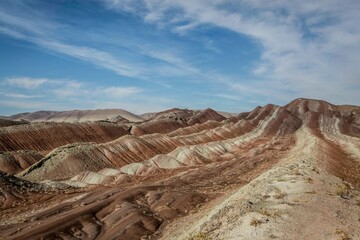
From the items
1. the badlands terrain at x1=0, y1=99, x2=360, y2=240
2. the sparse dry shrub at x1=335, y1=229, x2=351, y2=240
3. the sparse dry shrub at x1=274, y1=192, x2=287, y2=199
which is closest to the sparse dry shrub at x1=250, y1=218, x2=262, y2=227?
the badlands terrain at x1=0, y1=99, x2=360, y2=240

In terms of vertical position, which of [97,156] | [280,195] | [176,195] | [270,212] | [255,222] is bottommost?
[97,156]

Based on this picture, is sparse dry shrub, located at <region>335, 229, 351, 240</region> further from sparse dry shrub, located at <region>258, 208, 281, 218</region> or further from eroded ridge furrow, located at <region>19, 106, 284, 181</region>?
eroded ridge furrow, located at <region>19, 106, 284, 181</region>

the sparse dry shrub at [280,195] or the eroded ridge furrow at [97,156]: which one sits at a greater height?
the sparse dry shrub at [280,195]

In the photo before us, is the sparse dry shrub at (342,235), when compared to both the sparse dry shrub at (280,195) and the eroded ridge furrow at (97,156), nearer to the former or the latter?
the sparse dry shrub at (280,195)

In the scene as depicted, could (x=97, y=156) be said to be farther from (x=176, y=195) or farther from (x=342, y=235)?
(x=342, y=235)

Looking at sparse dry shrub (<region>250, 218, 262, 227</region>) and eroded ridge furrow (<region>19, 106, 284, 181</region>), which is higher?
sparse dry shrub (<region>250, 218, 262, 227</region>)

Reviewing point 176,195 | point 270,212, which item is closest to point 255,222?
point 270,212

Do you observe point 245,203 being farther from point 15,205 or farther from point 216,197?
point 15,205

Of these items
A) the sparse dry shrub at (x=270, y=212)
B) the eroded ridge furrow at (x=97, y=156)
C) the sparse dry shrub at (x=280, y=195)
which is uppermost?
the sparse dry shrub at (x=280, y=195)

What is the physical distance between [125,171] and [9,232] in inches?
1013

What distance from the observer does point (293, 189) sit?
19250 millimetres

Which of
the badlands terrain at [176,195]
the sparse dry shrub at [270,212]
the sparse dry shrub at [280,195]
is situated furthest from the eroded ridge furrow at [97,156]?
the sparse dry shrub at [270,212]

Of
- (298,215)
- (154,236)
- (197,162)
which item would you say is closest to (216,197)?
(154,236)

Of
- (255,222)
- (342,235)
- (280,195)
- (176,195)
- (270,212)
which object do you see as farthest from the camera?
(176,195)
